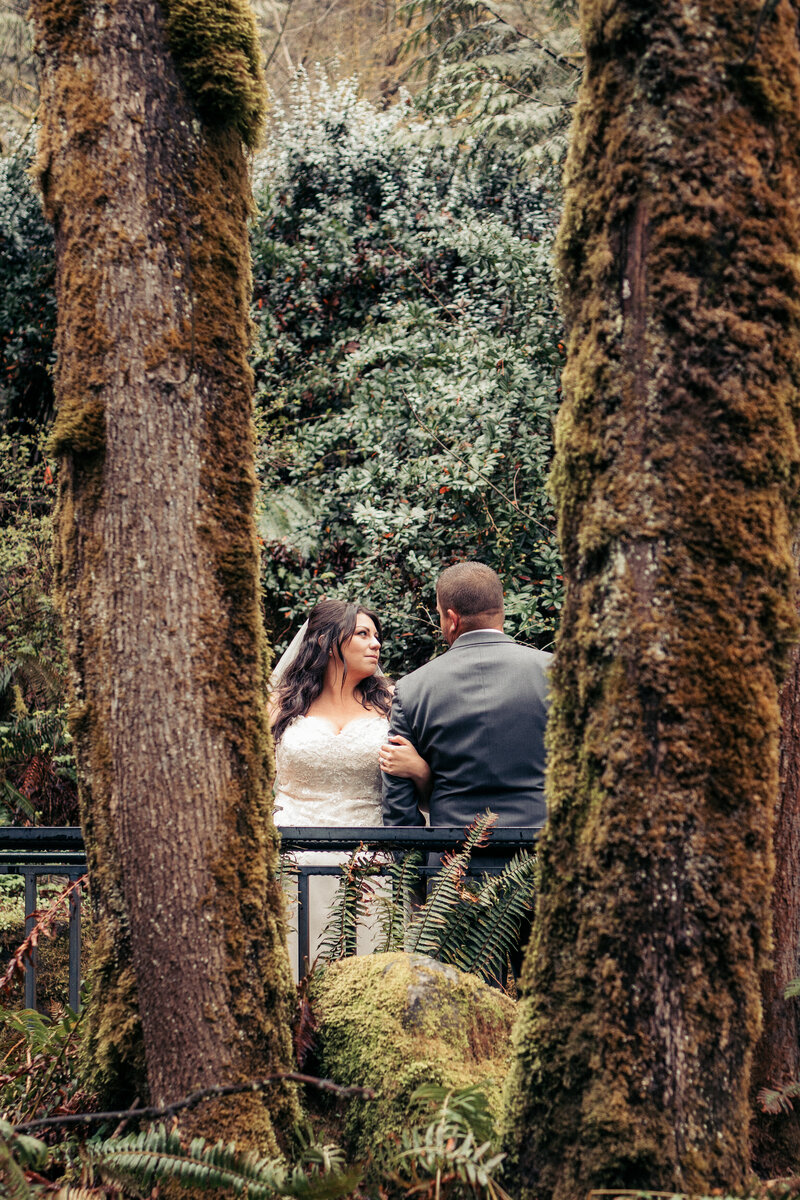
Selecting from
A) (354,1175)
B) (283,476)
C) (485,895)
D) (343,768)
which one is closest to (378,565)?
(283,476)

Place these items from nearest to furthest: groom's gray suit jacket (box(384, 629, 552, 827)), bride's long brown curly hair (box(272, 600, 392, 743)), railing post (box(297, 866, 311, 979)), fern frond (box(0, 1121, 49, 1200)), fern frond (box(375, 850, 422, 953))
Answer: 1. fern frond (box(0, 1121, 49, 1200))
2. fern frond (box(375, 850, 422, 953))
3. railing post (box(297, 866, 311, 979))
4. groom's gray suit jacket (box(384, 629, 552, 827))
5. bride's long brown curly hair (box(272, 600, 392, 743))

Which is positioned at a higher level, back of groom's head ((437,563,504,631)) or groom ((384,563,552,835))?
back of groom's head ((437,563,504,631))

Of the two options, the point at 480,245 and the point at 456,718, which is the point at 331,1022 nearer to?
the point at 456,718

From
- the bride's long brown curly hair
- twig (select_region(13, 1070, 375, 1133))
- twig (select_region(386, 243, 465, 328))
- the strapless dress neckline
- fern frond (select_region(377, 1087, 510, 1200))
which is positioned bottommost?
fern frond (select_region(377, 1087, 510, 1200))

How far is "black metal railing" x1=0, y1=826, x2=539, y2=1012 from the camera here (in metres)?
3.54

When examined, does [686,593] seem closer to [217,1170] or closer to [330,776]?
[217,1170]

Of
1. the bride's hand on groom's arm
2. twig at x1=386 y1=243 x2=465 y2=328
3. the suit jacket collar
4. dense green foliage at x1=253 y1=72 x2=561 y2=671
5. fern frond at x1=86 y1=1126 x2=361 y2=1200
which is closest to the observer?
fern frond at x1=86 y1=1126 x2=361 y2=1200

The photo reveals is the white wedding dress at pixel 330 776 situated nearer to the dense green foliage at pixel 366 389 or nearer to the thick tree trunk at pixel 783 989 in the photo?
the dense green foliage at pixel 366 389

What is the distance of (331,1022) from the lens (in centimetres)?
274

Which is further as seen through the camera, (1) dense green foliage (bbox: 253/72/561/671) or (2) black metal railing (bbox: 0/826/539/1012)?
(1) dense green foliage (bbox: 253/72/561/671)

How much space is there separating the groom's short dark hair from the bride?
0.76 metres

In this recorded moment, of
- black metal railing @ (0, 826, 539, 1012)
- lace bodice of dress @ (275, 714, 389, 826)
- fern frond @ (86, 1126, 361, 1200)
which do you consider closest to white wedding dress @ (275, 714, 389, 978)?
lace bodice of dress @ (275, 714, 389, 826)

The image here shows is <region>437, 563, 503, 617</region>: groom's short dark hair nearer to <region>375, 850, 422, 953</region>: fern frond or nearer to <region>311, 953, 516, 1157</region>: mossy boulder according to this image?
<region>375, 850, 422, 953</region>: fern frond

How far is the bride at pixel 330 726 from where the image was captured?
4809 millimetres
